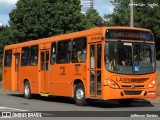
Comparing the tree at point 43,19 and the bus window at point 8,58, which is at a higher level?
the tree at point 43,19

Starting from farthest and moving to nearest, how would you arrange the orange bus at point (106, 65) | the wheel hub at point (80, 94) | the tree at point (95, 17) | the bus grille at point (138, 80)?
the tree at point (95, 17)
the wheel hub at point (80, 94)
the bus grille at point (138, 80)
the orange bus at point (106, 65)

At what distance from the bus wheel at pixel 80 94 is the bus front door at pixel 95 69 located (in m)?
0.71

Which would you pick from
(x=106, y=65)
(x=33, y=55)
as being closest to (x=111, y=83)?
(x=106, y=65)

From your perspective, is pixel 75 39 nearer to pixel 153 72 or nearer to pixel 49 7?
pixel 153 72

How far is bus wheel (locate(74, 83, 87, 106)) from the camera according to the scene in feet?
64.2

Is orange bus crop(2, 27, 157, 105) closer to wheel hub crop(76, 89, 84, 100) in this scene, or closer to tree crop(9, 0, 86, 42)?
wheel hub crop(76, 89, 84, 100)

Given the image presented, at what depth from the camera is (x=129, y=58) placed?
18.6m

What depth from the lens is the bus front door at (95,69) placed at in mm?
18625

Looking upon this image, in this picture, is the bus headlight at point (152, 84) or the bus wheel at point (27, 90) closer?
the bus headlight at point (152, 84)

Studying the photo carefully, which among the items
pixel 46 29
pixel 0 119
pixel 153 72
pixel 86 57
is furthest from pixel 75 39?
pixel 46 29

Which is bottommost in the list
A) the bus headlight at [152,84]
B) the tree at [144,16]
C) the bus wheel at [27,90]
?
the bus wheel at [27,90]

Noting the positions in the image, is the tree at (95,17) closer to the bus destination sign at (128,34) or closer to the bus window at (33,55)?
the bus window at (33,55)

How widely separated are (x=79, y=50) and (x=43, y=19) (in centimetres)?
2694

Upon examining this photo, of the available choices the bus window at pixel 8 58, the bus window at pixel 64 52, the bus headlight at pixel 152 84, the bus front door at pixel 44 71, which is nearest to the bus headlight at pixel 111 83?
the bus headlight at pixel 152 84
